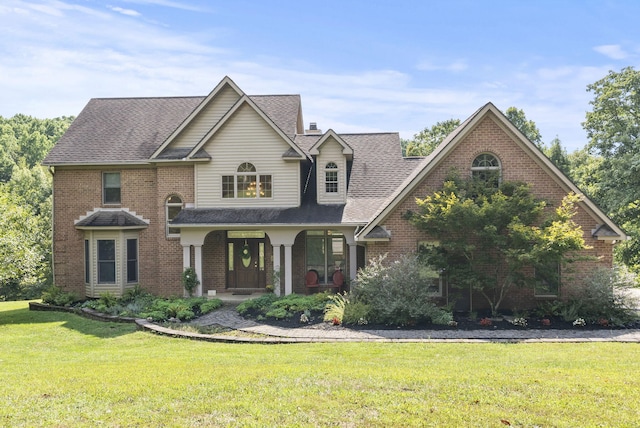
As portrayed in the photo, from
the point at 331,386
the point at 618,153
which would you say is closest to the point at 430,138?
the point at 618,153

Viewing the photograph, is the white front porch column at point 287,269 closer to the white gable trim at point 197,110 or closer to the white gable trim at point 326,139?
the white gable trim at point 326,139

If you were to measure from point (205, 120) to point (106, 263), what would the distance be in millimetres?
7549

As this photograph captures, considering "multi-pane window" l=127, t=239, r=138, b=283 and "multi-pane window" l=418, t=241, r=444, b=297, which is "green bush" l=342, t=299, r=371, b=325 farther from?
"multi-pane window" l=127, t=239, r=138, b=283

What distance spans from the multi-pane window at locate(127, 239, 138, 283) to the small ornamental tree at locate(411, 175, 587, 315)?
12434mm

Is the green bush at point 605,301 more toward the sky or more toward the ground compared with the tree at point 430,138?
more toward the ground

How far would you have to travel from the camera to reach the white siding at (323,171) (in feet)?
64.6

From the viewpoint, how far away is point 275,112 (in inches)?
871

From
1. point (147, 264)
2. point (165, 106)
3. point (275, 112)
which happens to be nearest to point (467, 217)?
point (275, 112)

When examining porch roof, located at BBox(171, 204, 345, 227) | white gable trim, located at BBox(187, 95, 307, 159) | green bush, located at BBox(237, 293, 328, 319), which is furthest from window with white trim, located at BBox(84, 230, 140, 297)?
green bush, located at BBox(237, 293, 328, 319)

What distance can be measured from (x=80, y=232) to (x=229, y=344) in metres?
12.1

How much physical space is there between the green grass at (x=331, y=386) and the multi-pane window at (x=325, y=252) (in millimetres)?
8512

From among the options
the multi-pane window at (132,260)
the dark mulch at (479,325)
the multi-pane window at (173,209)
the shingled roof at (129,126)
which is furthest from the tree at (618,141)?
the multi-pane window at (132,260)

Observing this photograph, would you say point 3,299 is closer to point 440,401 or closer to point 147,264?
point 147,264

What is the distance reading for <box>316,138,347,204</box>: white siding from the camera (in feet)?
64.6
